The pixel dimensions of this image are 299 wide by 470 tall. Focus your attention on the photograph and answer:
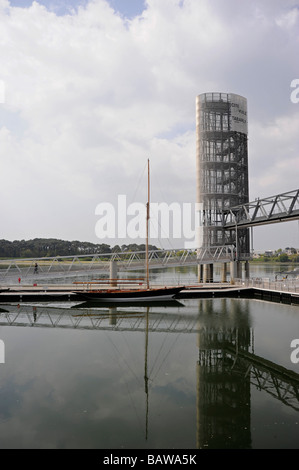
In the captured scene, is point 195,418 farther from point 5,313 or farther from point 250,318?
point 5,313

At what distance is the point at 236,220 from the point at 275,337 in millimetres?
36866

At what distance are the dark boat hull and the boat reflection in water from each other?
4791 millimetres

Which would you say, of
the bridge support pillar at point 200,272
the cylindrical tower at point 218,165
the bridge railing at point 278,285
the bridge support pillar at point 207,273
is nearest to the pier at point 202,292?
the bridge railing at point 278,285

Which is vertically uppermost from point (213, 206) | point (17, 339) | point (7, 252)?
point (213, 206)

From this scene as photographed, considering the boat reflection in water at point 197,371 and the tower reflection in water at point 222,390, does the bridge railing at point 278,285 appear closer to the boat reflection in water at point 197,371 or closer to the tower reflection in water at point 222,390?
the boat reflection in water at point 197,371

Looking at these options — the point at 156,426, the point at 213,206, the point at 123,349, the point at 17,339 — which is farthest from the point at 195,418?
the point at 213,206

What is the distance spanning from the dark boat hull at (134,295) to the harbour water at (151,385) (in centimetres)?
1128

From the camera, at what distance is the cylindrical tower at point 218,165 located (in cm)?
6656

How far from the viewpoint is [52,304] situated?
41875mm

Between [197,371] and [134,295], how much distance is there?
25181 mm

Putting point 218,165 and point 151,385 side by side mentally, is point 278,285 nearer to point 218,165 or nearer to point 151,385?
point 151,385

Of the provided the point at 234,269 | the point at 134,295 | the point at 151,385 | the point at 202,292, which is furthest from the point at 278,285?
the point at 151,385

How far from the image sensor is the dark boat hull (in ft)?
139

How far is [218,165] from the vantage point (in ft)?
219
